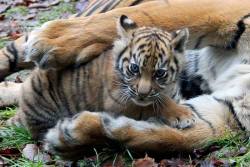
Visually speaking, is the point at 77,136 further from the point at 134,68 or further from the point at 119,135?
the point at 134,68

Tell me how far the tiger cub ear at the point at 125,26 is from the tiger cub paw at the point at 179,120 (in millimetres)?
422

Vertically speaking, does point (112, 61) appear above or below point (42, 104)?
above

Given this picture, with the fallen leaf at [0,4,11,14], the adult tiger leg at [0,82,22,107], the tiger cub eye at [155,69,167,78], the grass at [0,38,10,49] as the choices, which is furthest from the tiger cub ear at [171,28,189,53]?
the fallen leaf at [0,4,11,14]

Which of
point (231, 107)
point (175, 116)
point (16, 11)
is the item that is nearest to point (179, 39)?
point (175, 116)

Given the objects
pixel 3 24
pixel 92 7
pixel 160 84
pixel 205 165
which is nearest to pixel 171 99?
pixel 160 84

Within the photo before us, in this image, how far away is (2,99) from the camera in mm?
4137

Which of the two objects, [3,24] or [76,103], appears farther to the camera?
[3,24]

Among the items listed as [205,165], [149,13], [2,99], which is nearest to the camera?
[205,165]

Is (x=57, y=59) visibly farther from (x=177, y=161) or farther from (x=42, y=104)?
(x=177, y=161)

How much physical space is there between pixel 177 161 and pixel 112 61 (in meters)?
0.55

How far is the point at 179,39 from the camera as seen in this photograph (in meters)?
3.11

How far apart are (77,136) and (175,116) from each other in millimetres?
492

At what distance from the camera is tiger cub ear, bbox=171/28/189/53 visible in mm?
3102

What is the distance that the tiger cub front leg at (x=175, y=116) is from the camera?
3096 mm
